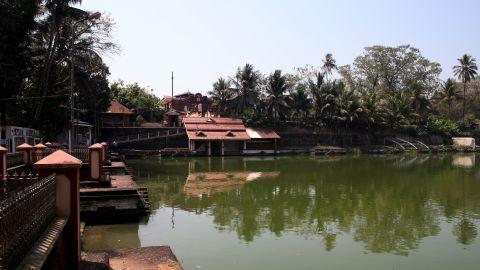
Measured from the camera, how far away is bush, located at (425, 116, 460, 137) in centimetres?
6091

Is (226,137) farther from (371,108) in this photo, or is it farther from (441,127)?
(441,127)

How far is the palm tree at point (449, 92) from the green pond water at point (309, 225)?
4750cm

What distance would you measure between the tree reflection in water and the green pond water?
0.12 feet

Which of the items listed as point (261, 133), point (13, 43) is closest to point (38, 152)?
point (13, 43)

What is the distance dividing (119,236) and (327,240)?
18.7 feet

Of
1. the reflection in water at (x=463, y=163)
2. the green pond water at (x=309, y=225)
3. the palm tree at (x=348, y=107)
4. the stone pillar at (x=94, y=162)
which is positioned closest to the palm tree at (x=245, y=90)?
the palm tree at (x=348, y=107)

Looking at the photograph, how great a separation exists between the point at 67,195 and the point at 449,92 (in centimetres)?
7068

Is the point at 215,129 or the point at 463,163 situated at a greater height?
the point at 215,129

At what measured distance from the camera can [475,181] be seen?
2591 cm

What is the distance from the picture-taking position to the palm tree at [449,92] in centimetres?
6781

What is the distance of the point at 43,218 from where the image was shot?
5.61 meters

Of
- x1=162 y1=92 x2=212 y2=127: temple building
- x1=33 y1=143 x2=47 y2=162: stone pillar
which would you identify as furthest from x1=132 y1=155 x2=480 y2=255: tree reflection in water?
x1=162 y1=92 x2=212 y2=127: temple building

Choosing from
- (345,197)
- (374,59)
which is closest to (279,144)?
(374,59)

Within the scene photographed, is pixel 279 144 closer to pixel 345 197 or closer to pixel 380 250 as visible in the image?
pixel 345 197
